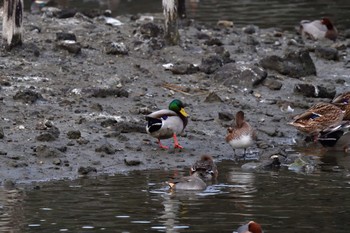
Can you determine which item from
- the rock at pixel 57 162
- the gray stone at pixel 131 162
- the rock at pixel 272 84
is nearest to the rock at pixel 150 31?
the rock at pixel 272 84

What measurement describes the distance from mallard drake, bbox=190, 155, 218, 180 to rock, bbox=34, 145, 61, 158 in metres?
1.87

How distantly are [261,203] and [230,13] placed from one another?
64.1 feet

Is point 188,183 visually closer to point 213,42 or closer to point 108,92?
point 108,92

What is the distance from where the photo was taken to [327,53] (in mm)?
22156

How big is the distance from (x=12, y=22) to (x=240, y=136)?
17.5ft

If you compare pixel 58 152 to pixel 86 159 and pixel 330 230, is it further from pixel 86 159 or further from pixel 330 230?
pixel 330 230

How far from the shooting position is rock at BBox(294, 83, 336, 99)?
18828mm

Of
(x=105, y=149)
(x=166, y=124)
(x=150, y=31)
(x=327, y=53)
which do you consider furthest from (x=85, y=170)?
(x=327, y=53)

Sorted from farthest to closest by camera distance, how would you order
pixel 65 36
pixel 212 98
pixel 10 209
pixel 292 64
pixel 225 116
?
1. pixel 292 64
2. pixel 65 36
3. pixel 212 98
4. pixel 225 116
5. pixel 10 209

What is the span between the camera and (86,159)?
1423cm

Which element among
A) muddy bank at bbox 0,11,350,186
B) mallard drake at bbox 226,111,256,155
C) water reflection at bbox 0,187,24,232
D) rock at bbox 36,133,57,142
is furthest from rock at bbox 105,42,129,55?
water reflection at bbox 0,187,24,232

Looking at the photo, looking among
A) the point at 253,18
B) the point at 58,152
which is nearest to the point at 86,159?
the point at 58,152

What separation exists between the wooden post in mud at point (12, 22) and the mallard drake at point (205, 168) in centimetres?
585

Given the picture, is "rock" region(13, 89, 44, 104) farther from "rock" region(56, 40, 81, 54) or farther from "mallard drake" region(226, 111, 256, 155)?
"mallard drake" region(226, 111, 256, 155)
